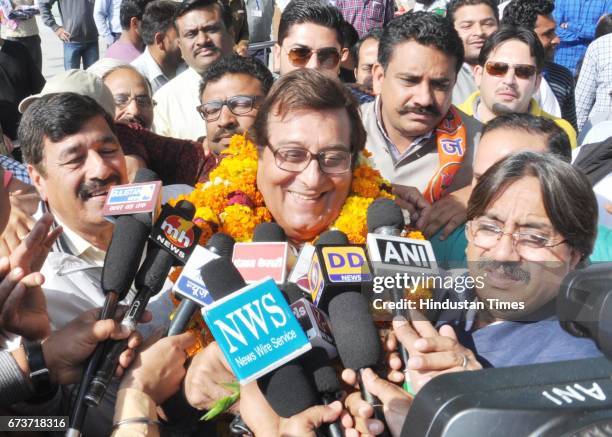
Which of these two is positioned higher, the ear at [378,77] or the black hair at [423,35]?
the black hair at [423,35]

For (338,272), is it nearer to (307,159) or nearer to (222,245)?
(222,245)

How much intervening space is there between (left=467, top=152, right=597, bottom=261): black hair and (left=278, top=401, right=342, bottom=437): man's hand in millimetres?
788

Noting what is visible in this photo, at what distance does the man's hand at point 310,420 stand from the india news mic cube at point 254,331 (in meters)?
0.14

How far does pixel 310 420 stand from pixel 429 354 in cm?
31

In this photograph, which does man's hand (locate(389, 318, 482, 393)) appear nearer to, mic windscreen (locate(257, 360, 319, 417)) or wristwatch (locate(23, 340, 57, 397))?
mic windscreen (locate(257, 360, 319, 417))

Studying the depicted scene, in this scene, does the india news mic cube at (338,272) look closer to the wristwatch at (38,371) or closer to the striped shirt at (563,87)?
the wristwatch at (38,371)

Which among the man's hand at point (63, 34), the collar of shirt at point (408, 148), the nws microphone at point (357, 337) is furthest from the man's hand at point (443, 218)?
the man's hand at point (63, 34)

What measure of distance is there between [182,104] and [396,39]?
1.60 meters

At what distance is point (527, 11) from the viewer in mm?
5340

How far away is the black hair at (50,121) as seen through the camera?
2.67 m

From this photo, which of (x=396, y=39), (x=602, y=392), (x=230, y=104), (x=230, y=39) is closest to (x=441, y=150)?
(x=396, y=39)

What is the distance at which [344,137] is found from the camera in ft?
8.21

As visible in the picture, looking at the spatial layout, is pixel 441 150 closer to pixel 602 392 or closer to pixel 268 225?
pixel 268 225

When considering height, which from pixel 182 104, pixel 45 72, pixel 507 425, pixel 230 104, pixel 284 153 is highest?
pixel 507 425
